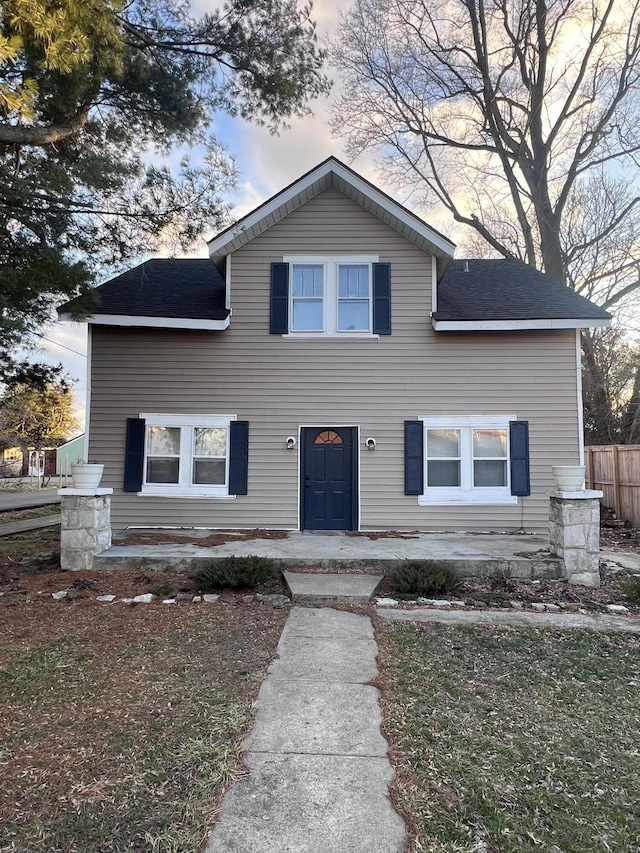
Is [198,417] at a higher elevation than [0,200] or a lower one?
lower

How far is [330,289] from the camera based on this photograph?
867cm

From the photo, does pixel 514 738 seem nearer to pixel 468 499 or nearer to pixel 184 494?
pixel 468 499

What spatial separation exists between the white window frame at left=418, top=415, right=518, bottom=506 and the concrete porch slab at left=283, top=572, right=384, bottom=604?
2940mm

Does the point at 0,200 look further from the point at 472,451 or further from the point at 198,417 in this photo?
the point at 472,451

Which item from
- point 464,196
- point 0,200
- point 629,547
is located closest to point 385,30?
point 464,196

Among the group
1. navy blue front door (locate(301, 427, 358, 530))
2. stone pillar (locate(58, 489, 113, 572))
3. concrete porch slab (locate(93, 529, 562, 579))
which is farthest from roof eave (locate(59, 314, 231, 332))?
concrete porch slab (locate(93, 529, 562, 579))

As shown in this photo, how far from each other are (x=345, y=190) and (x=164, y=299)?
371 cm

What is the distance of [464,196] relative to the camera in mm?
19375

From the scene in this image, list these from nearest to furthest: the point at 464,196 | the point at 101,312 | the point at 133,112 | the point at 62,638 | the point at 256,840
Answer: the point at 256,840 < the point at 62,638 < the point at 133,112 < the point at 101,312 < the point at 464,196

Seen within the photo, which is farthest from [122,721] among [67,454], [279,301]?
[67,454]

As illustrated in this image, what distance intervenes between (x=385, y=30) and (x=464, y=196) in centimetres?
616

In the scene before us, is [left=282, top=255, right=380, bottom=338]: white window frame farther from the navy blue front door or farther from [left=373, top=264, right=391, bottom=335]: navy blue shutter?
the navy blue front door

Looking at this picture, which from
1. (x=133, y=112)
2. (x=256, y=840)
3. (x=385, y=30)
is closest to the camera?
(x=256, y=840)

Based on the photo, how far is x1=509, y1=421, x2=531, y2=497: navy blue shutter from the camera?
8.41m
